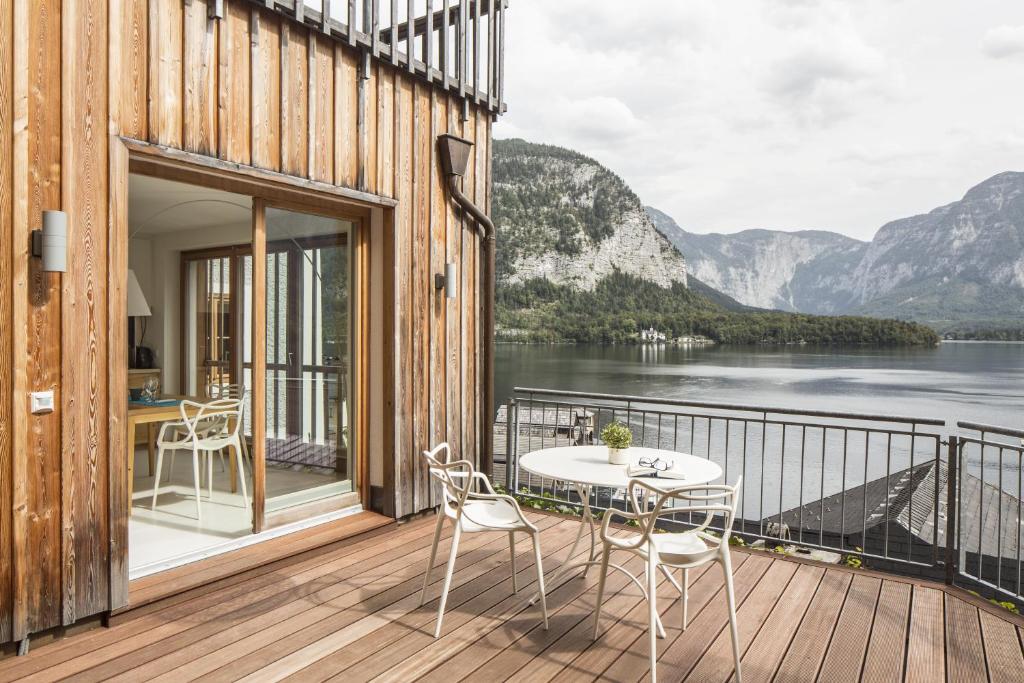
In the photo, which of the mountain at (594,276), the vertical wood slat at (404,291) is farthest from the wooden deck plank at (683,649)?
the mountain at (594,276)

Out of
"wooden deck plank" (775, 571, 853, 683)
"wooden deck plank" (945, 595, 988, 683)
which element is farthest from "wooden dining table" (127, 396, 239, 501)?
"wooden deck plank" (945, 595, 988, 683)

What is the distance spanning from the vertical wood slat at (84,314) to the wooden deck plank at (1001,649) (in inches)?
139

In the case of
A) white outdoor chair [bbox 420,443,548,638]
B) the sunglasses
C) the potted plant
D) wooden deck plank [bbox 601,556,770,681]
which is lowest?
wooden deck plank [bbox 601,556,770,681]

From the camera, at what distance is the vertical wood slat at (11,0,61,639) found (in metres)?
2.33

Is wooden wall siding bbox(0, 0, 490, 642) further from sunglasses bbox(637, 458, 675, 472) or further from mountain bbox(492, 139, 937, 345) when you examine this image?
mountain bbox(492, 139, 937, 345)

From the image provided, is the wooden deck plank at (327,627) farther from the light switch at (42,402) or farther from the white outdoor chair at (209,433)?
the white outdoor chair at (209,433)

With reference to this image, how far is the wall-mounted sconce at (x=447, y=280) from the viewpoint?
435 cm

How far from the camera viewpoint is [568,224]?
62.2m

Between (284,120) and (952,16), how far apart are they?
2848 cm

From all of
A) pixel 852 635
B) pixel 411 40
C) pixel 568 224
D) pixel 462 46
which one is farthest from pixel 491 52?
pixel 568 224

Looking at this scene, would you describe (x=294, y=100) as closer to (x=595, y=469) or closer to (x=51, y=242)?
(x=51, y=242)

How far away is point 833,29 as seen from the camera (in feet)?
140

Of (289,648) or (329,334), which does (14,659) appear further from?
(329,334)

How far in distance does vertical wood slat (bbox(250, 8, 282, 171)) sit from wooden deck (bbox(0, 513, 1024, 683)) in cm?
211
